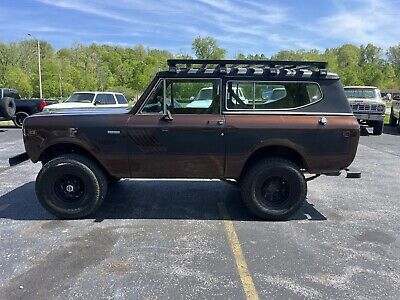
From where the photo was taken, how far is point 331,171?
4.90 m

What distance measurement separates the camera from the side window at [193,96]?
4805 mm

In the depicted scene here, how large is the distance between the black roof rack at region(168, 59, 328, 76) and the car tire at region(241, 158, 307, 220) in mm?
1322

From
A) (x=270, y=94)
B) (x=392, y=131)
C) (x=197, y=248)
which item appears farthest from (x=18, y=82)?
(x=197, y=248)

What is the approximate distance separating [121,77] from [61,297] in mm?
60860

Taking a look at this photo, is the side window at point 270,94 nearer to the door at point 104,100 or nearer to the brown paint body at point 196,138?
the brown paint body at point 196,138

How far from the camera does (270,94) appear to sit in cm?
489

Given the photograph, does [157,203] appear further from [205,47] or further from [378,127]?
[205,47]

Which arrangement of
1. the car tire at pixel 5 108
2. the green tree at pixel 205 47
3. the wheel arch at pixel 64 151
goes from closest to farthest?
the wheel arch at pixel 64 151
the car tire at pixel 5 108
the green tree at pixel 205 47

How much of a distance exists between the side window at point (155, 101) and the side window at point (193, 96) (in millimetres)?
83

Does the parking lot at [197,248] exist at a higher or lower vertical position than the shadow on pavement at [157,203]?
lower

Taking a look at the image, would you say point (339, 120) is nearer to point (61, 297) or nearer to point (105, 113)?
point (105, 113)

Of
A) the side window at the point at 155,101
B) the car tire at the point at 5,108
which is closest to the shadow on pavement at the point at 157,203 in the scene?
the side window at the point at 155,101

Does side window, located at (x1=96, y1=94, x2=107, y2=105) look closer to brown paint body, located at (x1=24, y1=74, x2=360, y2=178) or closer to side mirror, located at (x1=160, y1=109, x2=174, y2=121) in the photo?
brown paint body, located at (x1=24, y1=74, x2=360, y2=178)

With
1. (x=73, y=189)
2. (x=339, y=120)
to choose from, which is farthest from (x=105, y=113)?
(x=339, y=120)
